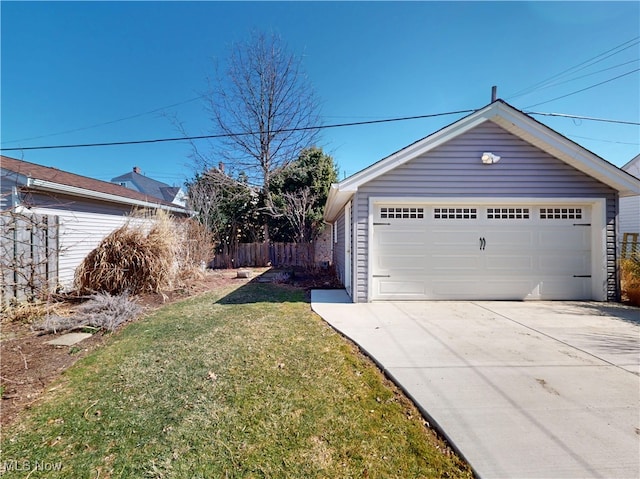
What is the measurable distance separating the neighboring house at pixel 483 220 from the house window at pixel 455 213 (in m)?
0.02

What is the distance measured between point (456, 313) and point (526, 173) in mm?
3699

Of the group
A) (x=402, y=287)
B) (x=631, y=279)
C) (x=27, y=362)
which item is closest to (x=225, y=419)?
(x=27, y=362)

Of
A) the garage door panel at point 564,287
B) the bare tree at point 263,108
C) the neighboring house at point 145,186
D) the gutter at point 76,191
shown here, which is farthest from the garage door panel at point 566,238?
the neighboring house at point 145,186

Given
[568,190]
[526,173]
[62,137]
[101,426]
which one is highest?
[62,137]

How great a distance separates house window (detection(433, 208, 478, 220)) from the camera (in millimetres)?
6477

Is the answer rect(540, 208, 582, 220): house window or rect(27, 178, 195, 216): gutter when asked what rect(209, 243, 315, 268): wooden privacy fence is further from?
rect(540, 208, 582, 220): house window

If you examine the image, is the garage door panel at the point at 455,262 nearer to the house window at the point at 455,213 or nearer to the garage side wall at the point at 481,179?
the house window at the point at 455,213

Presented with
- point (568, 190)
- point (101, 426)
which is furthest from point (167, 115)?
point (568, 190)

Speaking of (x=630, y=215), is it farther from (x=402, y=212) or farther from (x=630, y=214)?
(x=402, y=212)

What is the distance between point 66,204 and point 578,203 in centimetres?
1173

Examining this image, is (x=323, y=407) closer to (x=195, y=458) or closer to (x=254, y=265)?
(x=195, y=458)

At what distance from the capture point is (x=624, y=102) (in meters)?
8.55

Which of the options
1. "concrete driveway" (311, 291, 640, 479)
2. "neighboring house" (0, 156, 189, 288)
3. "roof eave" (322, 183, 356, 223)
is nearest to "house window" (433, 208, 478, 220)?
"roof eave" (322, 183, 356, 223)

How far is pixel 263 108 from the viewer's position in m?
15.6
